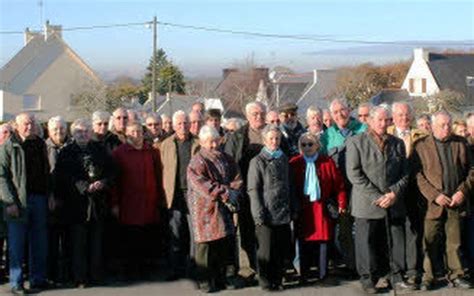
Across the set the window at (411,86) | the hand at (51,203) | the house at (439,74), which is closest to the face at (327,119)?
the hand at (51,203)

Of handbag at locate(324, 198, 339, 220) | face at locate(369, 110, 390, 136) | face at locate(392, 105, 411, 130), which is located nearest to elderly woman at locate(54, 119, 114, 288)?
handbag at locate(324, 198, 339, 220)

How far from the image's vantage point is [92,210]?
346 inches

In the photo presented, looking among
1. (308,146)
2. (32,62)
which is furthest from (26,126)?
(32,62)

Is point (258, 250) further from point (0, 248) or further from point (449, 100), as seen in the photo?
point (449, 100)

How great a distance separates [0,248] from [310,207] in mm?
3663

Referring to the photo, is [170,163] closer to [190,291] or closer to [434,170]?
[190,291]

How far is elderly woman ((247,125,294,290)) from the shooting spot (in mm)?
8461

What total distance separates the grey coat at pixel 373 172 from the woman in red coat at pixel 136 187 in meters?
2.35

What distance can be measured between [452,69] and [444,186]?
56894mm

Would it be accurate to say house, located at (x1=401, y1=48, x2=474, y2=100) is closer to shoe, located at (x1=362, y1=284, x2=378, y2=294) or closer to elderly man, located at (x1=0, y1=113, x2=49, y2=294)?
shoe, located at (x1=362, y1=284, x2=378, y2=294)

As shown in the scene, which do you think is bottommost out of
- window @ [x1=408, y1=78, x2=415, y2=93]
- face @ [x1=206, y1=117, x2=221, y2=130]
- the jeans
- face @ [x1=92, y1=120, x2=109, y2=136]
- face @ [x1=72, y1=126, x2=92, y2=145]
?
the jeans

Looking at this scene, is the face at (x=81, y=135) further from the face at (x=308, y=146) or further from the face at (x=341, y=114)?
the face at (x=341, y=114)

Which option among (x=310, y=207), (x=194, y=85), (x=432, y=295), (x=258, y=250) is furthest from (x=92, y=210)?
(x=194, y=85)

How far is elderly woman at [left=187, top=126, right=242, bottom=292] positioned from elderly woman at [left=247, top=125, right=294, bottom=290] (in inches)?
8.8
